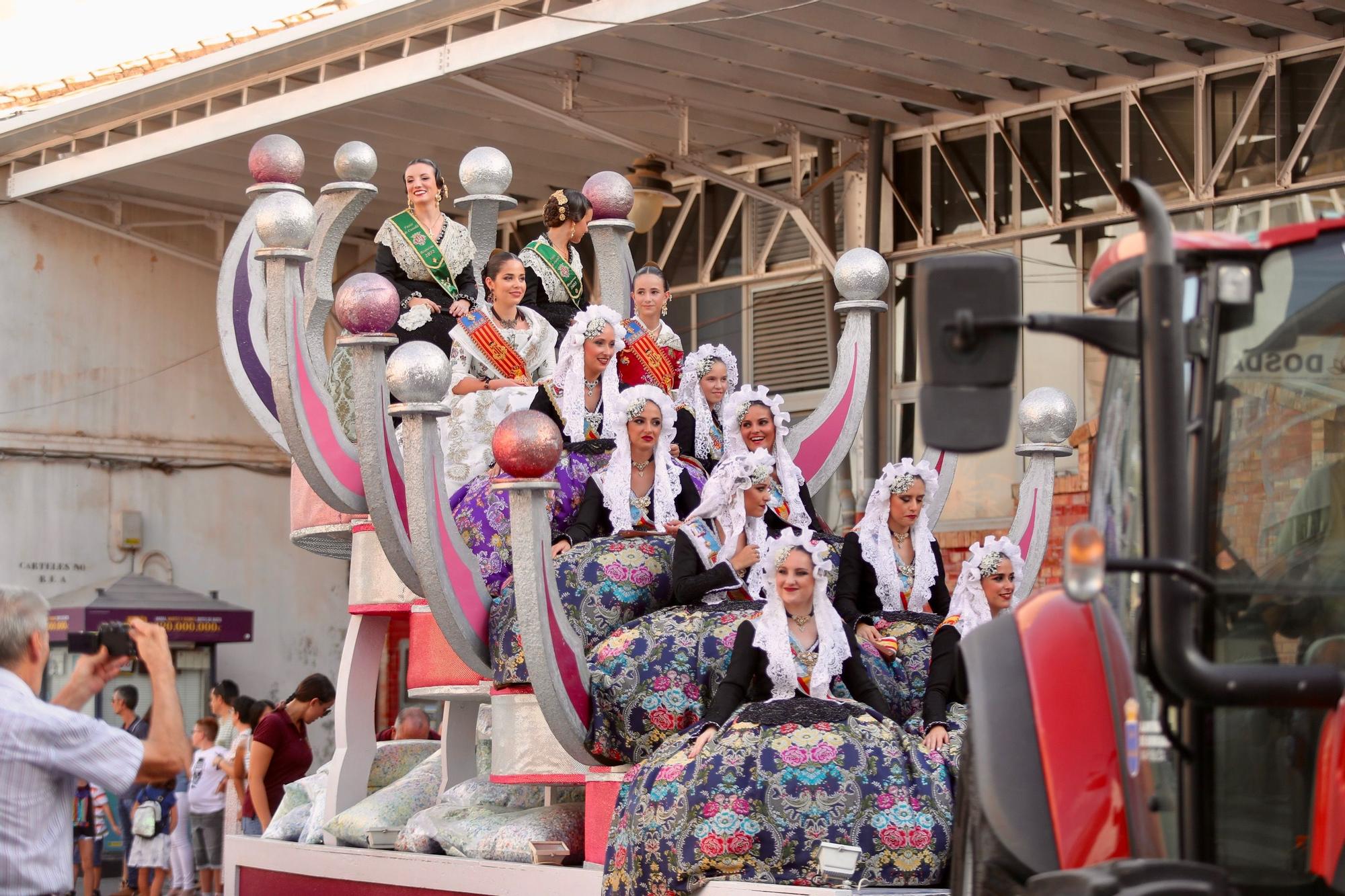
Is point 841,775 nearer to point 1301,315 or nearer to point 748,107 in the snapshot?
point 1301,315

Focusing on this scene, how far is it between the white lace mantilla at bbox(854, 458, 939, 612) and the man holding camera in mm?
3581

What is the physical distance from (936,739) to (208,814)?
6.78 meters

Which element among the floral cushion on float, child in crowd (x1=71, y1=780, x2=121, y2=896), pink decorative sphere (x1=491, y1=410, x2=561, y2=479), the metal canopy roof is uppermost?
the metal canopy roof

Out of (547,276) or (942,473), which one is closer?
(942,473)

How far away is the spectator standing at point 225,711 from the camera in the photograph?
41.4ft

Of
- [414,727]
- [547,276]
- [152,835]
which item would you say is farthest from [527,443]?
[152,835]

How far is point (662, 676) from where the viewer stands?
7023mm

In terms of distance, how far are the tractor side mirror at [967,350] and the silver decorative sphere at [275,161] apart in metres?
5.57

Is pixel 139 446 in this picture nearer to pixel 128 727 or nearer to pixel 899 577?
pixel 128 727

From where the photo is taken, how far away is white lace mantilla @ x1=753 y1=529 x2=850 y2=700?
20.9 feet

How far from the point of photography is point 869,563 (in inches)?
291

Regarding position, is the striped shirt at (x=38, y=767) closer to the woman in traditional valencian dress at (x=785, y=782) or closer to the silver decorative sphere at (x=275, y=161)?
the woman in traditional valencian dress at (x=785, y=782)

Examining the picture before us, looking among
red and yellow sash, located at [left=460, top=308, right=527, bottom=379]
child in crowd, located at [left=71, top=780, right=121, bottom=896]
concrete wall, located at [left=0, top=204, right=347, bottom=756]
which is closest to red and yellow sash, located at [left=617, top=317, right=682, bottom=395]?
red and yellow sash, located at [left=460, top=308, right=527, bottom=379]

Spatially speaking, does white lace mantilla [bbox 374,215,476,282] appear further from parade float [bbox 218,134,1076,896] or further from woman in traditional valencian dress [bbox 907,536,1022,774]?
woman in traditional valencian dress [bbox 907,536,1022,774]
